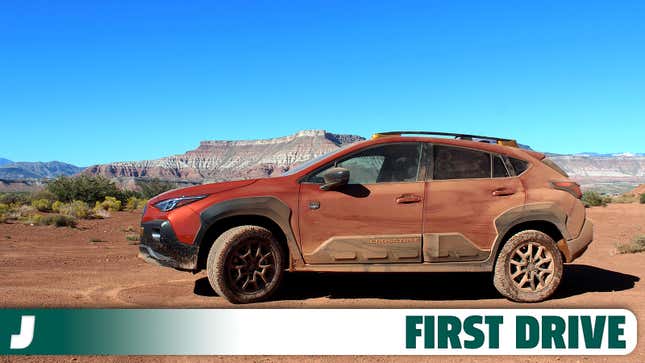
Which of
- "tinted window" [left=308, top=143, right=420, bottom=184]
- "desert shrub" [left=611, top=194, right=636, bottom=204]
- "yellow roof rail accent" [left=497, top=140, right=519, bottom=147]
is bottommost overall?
"tinted window" [left=308, top=143, right=420, bottom=184]

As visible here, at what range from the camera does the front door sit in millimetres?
5164

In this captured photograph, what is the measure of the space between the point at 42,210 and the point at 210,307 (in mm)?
22132

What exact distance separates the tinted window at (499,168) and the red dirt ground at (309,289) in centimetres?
136

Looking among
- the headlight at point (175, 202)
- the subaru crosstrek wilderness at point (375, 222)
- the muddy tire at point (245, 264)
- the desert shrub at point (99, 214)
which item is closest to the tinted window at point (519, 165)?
the subaru crosstrek wilderness at point (375, 222)

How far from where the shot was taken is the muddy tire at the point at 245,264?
4.95 m

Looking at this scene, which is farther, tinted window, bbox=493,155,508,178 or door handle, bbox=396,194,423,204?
tinted window, bbox=493,155,508,178

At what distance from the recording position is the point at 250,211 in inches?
202

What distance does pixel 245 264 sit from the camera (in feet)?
16.6

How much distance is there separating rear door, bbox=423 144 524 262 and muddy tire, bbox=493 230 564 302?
0.23 metres

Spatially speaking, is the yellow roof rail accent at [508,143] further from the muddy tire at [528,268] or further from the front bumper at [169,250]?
the front bumper at [169,250]

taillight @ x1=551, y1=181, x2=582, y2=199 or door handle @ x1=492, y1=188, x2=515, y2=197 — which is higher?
taillight @ x1=551, y1=181, x2=582, y2=199

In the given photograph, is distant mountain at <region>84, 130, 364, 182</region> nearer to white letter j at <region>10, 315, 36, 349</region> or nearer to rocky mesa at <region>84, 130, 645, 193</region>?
rocky mesa at <region>84, 130, 645, 193</region>

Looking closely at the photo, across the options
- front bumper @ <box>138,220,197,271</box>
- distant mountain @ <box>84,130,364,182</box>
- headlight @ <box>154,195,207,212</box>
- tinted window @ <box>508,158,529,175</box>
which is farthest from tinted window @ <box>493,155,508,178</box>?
distant mountain @ <box>84,130,364,182</box>

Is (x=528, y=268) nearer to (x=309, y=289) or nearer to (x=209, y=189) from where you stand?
(x=309, y=289)
